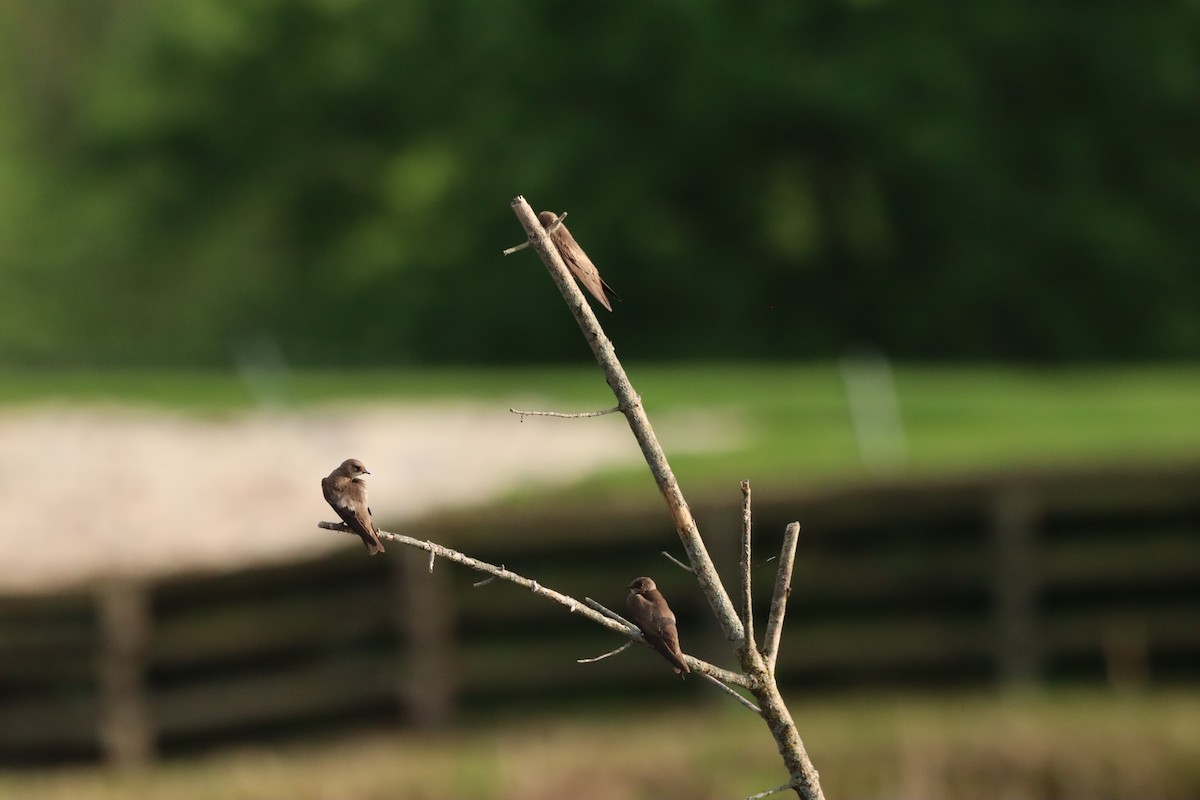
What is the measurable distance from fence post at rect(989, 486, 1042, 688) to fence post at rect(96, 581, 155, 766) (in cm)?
522

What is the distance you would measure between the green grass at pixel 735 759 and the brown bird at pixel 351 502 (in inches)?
303

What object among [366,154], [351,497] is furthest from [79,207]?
[351,497]

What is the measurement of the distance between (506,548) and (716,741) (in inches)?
73.4

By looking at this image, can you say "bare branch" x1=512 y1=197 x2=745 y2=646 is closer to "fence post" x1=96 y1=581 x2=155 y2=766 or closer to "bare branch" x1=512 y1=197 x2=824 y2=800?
"bare branch" x1=512 y1=197 x2=824 y2=800

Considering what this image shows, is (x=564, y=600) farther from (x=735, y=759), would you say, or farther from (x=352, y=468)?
(x=735, y=759)

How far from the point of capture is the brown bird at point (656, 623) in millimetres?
1413

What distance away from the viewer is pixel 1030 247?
29.8 m

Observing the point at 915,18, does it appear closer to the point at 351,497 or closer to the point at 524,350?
A: the point at 524,350

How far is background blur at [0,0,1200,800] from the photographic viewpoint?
10180 millimetres

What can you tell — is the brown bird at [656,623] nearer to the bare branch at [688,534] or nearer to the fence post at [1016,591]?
the bare branch at [688,534]

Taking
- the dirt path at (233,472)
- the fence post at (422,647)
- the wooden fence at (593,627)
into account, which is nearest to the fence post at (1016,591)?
the wooden fence at (593,627)

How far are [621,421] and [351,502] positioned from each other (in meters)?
12.9

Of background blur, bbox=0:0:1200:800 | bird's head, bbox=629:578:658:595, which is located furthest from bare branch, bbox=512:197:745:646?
background blur, bbox=0:0:1200:800

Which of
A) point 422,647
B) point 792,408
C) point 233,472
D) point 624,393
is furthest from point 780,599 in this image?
point 792,408
